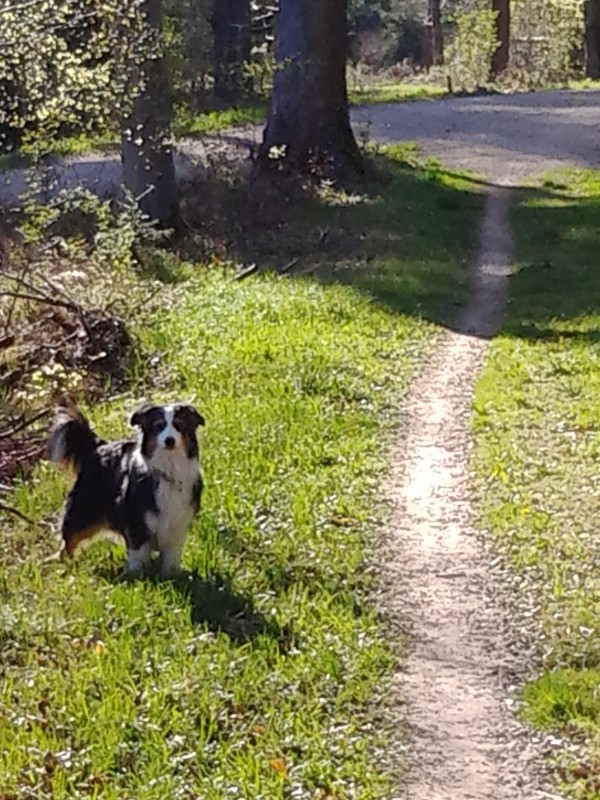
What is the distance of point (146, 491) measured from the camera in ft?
23.6

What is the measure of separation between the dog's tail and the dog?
23 mm

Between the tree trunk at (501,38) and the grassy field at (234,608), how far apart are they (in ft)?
90.0

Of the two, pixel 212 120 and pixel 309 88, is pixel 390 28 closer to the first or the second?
pixel 212 120

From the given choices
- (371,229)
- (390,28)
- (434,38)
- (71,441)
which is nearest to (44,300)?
(71,441)

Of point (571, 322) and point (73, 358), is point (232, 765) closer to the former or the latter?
point (73, 358)

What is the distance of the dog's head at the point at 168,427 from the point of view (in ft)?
23.1

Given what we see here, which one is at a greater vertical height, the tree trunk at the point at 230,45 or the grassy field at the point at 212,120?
the tree trunk at the point at 230,45

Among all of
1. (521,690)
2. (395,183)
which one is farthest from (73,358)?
(395,183)

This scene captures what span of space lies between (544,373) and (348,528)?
358cm

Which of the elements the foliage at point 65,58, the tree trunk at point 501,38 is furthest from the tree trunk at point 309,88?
the tree trunk at point 501,38

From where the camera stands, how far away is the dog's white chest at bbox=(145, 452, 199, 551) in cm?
712

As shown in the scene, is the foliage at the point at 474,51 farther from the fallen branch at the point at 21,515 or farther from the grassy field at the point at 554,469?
the fallen branch at the point at 21,515

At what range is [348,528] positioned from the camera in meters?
8.04

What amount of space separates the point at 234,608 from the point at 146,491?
735 mm
